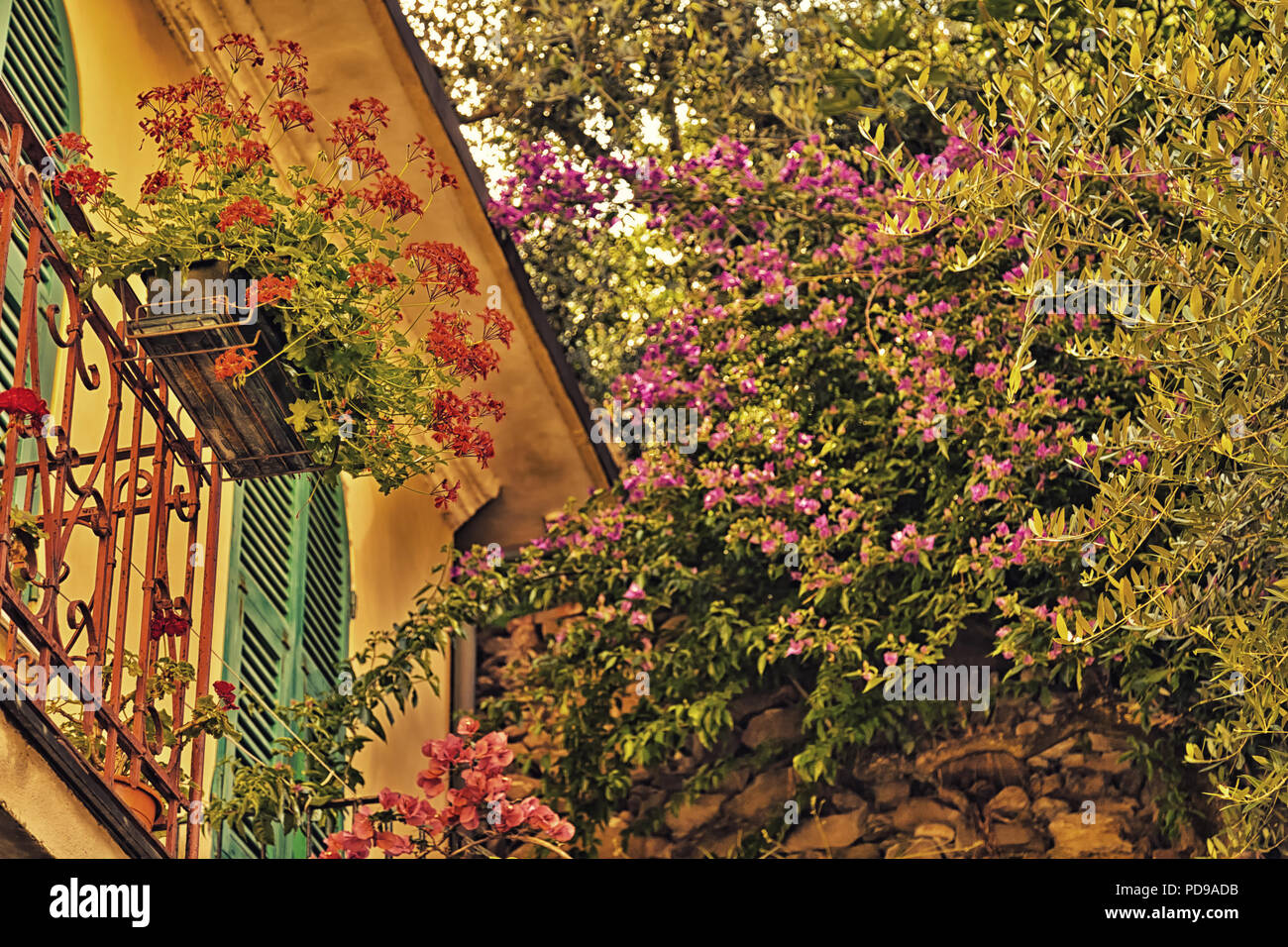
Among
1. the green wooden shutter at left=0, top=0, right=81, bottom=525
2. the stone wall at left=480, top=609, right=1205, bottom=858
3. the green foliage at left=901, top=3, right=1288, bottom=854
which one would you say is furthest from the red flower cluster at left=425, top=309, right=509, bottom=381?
the stone wall at left=480, top=609, right=1205, bottom=858

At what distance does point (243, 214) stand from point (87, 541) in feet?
4.75

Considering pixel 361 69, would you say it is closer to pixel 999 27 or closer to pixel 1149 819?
pixel 999 27

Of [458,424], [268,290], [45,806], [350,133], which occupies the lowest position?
[45,806]

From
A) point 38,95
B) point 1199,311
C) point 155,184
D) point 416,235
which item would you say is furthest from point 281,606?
point 1199,311

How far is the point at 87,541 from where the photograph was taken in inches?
197

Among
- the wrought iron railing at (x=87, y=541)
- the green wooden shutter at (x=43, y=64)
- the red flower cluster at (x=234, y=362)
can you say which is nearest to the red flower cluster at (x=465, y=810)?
the wrought iron railing at (x=87, y=541)

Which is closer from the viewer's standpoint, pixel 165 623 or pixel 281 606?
pixel 165 623

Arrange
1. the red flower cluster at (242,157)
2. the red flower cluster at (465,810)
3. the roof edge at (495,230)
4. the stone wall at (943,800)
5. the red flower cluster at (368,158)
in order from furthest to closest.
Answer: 1. the stone wall at (943,800)
2. the roof edge at (495,230)
3. the red flower cluster at (465,810)
4. the red flower cluster at (368,158)
5. the red flower cluster at (242,157)

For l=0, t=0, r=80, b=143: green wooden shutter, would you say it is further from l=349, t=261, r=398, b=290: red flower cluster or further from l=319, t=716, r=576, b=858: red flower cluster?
l=319, t=716, r=576, b=858: red flower cluster

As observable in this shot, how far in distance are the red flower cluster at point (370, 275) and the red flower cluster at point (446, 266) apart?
0.23 m

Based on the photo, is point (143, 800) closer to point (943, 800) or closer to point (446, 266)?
point (446, 266)

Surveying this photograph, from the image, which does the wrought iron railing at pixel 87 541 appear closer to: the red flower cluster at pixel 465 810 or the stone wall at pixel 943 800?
the red flower cluster at pixel 465 810

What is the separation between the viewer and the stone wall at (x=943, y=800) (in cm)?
724
